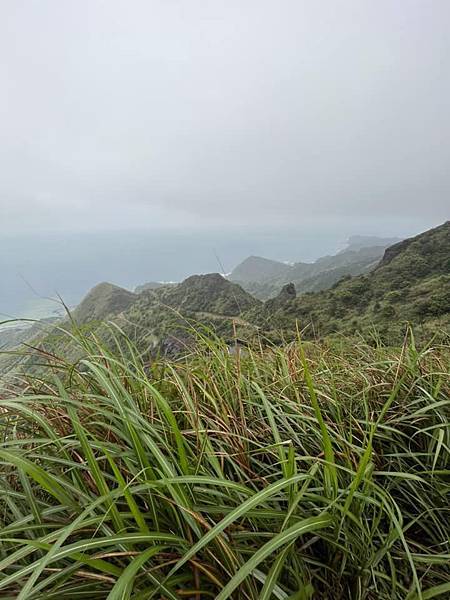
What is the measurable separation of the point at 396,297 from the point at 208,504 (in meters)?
54.7

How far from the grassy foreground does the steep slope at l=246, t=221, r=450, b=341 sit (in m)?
22.6

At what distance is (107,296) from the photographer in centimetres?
12131

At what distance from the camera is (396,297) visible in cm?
4891

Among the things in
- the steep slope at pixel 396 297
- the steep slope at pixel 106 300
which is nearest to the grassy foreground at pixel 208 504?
the steep slope at pixel 396 297

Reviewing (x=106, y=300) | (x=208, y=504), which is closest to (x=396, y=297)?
(x=208, y=504)

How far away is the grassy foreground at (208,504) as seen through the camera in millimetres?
868

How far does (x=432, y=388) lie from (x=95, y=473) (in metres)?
1.73

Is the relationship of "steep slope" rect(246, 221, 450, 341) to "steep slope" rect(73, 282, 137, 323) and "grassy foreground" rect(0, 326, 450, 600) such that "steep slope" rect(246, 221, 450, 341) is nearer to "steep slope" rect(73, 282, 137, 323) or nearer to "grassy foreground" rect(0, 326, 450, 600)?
"grassy foreground" rect(0, 326, 450, 600)

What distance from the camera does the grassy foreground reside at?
34.2 inches

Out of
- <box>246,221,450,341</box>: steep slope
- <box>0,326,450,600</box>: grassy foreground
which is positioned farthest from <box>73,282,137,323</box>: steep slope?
<box>0,326,450,600</box>: grassy foreground

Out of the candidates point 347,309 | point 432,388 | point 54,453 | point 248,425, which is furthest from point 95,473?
point 347,309

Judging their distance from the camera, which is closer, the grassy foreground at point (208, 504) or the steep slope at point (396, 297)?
the grassy foreground at point (208, 504)

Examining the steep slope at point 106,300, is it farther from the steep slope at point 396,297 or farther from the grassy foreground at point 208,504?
the grassy foreground at point 208,504

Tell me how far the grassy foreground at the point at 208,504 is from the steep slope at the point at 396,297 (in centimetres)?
2256
